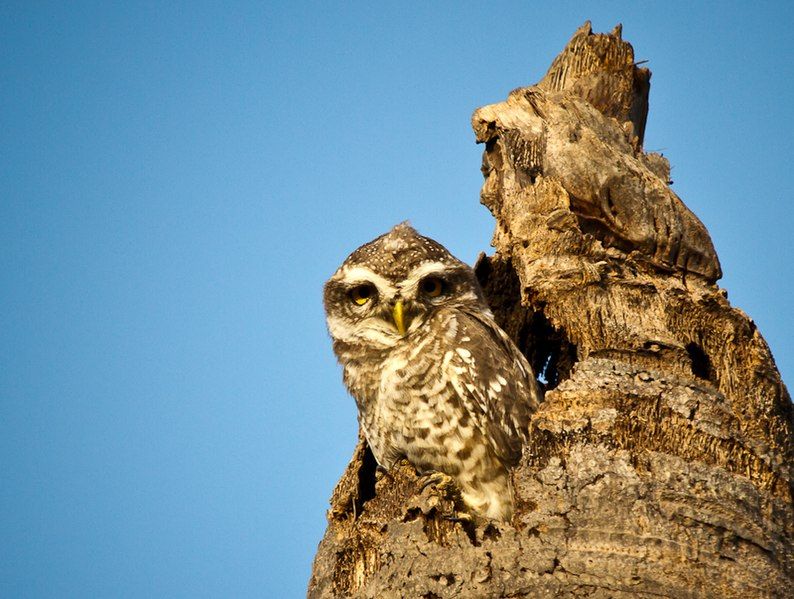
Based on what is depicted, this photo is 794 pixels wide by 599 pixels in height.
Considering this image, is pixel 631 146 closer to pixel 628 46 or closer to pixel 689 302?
pixel 628 46

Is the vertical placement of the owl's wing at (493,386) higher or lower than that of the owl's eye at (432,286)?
lower

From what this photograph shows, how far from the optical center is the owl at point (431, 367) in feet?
15.1

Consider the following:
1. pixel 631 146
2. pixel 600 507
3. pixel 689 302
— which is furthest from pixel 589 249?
pixel 600 507

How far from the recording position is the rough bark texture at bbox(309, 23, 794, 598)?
3498 mm

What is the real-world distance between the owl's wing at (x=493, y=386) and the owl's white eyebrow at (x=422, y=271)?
13.7 inches

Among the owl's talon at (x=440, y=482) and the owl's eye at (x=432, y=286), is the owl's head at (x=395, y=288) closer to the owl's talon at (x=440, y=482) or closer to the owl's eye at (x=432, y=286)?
the owl's eye at (x=432, y=286)

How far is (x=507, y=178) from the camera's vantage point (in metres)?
5.33

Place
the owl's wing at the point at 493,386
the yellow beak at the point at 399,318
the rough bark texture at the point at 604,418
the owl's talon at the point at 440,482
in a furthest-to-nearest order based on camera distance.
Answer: the yellow beak at the point at 399,318 < the owl's wing at the point at 493,386 < the owl's talon at the point at 440,482 < the rough bark texture at the point at 604,418

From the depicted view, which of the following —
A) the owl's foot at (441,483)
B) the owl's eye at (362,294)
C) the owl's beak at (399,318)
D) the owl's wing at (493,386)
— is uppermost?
the owl's eye at (362,294)

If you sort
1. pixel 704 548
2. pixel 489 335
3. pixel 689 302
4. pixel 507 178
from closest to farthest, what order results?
1. pixel 704 548
2. pixel 689 302
3. pixel 489 335
4. pixel 507 178

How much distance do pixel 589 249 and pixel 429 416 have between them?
1170 mm

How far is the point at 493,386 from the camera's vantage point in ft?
15.1

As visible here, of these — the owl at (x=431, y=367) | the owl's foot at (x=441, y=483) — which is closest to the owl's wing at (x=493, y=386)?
the owl at (x=431, y=367)

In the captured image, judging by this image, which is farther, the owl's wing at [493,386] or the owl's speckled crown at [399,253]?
the owl's speckled crown at [399,253]
